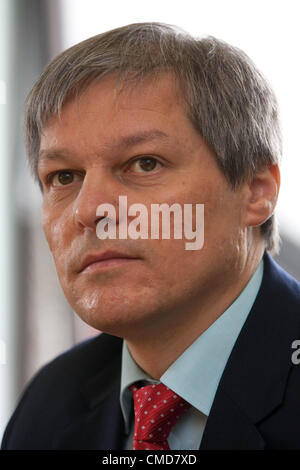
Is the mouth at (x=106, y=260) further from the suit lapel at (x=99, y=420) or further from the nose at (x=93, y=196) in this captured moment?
the suit lapel at (x=99, y=420)

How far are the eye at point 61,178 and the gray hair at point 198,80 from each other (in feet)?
0.30

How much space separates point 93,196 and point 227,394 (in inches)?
15.7

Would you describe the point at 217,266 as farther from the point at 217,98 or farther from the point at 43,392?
the point at 43,392

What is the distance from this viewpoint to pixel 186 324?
1.09 meters

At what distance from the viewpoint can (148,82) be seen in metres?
1.04

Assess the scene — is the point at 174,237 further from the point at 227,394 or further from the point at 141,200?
the point at 227,394

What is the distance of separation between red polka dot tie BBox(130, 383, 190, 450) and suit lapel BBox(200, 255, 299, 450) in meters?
0.09

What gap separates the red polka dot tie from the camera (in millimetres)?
1086

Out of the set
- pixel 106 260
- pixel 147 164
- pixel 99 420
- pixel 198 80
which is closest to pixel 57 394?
pixel 99 420

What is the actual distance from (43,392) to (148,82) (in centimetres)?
76

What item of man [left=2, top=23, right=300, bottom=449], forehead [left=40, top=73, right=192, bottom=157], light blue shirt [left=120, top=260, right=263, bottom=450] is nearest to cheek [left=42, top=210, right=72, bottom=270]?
man [left=2, top=23, right=300, bottom=449]

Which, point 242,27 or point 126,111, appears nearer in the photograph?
point 126,111

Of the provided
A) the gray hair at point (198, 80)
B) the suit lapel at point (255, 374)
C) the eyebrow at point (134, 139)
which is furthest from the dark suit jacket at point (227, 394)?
the eyebrow at point (134, 139)

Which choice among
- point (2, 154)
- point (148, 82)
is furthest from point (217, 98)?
point (2, 154)
